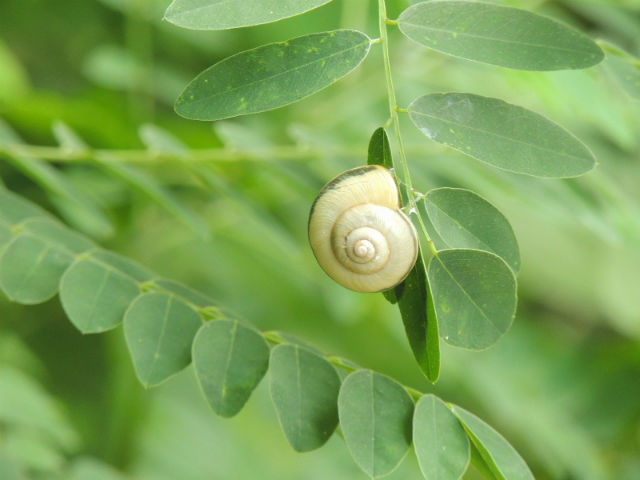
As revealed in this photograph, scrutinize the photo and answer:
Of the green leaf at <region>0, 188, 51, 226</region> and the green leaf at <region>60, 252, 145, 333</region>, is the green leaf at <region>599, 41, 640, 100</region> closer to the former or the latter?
the green leaf at <region>60, 252, 145, 333</region>

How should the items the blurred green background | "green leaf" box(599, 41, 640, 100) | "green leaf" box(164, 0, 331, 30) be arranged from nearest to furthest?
"green leaf" box(164, 0, 331, 30), "green leaf" box(599, 41, 640, 100), the blurred green background

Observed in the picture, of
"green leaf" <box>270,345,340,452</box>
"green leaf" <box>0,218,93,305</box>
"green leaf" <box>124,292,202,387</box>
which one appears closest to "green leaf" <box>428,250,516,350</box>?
"green leaf" <box>270,345,340,452</box>

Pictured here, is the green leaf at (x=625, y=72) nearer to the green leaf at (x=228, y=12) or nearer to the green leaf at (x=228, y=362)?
the green leaf at (x=228, y=12)

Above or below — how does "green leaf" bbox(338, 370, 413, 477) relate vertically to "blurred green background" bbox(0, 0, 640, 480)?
above

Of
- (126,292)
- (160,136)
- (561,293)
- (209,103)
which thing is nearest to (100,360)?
(160,136)

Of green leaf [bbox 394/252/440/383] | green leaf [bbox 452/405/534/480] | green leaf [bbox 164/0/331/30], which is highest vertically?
green leaf [bbox 164/0/331/30]

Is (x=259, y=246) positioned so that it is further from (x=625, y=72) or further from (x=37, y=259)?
(x=625, y=72)

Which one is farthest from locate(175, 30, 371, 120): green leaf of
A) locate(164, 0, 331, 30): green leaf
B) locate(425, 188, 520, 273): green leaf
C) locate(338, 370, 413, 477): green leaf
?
locate(338, 370, 413, 477): green leaf

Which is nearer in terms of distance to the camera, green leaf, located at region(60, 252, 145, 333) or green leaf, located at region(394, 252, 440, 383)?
green leaf, located at region(394, 252, 440, 383)

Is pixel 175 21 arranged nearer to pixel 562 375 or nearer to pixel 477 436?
pixel 477 436

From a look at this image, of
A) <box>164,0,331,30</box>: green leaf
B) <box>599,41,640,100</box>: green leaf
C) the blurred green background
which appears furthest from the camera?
the blurred green background
